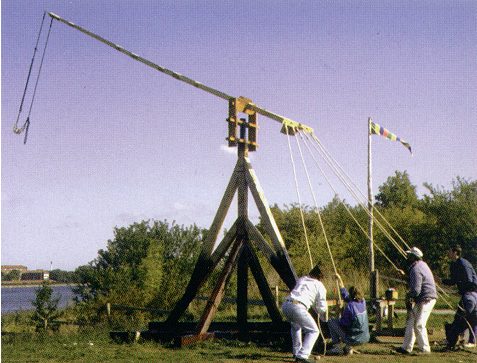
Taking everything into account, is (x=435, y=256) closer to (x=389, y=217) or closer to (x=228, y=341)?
(x=389, y=217)

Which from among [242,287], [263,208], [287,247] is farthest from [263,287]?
[287,247]

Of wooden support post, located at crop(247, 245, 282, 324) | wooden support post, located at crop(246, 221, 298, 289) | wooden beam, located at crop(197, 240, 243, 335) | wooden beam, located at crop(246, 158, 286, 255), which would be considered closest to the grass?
wooden beam, located at crop(197, 240, 243, 335)

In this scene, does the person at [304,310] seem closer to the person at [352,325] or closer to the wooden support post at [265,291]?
the person at [352,325]

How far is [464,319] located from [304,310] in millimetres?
3290

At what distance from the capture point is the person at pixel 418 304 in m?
9.09

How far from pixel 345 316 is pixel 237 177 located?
343 centimetres

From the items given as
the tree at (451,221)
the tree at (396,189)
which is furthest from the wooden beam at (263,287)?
the tree at (396,189)

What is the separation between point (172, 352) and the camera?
9000 mm

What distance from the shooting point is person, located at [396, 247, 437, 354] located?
9086 mm

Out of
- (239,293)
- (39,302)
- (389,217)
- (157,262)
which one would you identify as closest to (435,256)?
(389,217)

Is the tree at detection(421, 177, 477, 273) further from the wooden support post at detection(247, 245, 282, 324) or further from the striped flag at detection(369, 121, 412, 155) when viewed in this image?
the wooden support post at detection(247, 245, 282, 324)

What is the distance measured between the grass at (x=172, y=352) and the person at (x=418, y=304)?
11.7 inches

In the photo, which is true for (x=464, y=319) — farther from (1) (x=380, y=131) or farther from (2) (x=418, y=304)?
(1) (x=380, y=131)

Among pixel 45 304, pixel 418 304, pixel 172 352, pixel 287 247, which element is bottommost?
pixel 172 352
